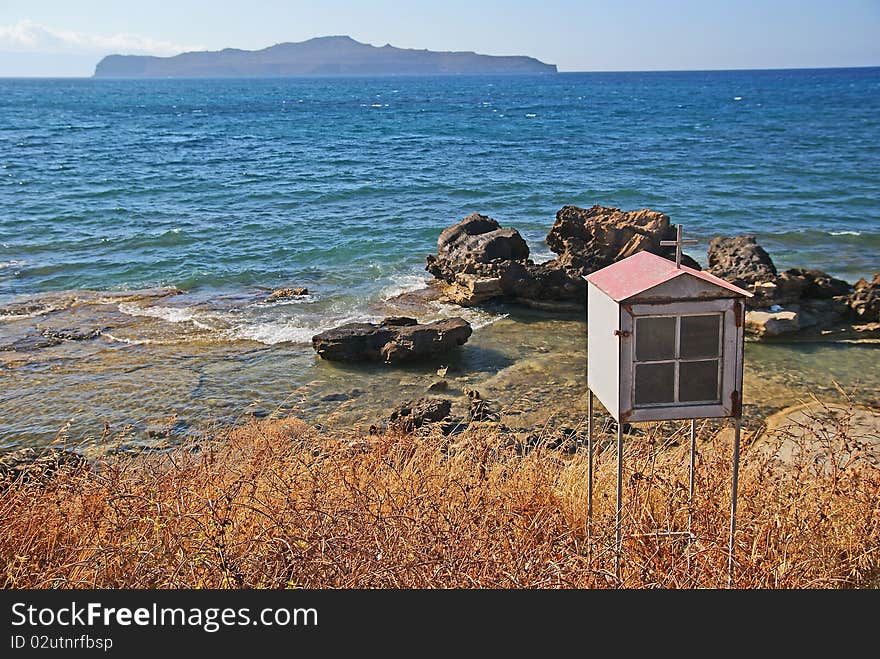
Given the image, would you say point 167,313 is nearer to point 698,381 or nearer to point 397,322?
point 397,322

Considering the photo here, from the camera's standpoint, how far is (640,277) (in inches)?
167

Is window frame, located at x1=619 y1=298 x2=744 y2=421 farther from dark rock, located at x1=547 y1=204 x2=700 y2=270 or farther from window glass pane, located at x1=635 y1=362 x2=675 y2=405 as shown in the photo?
dark rock, located at x1=547 y1=204 x2=700 y2=270

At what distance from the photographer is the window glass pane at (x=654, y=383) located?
426 centimetres

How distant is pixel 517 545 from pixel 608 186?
28818 mm

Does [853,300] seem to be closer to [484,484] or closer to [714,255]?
[714,255]

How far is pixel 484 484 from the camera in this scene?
5520 mm

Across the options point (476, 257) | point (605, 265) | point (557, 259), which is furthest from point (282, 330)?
point (605, 265)

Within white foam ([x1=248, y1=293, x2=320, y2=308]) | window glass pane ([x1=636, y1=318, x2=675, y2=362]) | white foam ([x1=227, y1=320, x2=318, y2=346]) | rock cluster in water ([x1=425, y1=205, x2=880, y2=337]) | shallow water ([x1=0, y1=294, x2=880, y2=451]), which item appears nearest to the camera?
window glass pane ([x1=636, y1=318, x2=675, y2=362])

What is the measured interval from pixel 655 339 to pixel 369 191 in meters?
28.4

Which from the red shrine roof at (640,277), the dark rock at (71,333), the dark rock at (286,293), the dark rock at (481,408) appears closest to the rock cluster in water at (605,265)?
the dark rock at (286,293)

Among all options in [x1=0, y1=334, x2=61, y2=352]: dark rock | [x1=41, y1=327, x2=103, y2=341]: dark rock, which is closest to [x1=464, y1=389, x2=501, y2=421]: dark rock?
[x1=41, y1=327, x2=103, y2=341]: dark rock

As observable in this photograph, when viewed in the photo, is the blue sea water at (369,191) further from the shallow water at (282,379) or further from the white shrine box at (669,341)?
the white shrine box at (669,341)

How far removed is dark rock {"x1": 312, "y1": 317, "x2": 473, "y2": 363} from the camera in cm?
1287

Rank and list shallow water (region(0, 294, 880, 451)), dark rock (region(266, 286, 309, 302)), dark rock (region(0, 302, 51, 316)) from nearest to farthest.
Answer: shallow water (region(0, 294, 880, 451)), dark rock (region(0, 302, 51, 316)), dark rock (region(266, 286, 309, 302))
